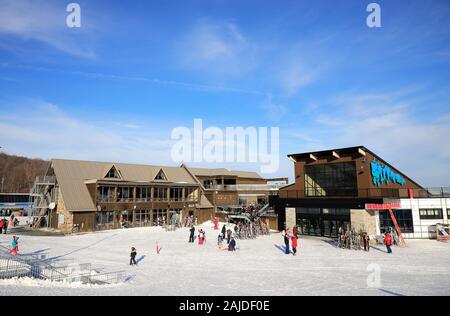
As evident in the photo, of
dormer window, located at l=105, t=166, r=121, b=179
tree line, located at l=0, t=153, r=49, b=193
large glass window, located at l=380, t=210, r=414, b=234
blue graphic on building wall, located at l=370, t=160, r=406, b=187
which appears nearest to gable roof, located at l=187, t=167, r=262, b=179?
dormer window, located at l=105, t=166, r=121, b=179

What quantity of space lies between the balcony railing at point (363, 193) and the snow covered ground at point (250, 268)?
16.4 ft

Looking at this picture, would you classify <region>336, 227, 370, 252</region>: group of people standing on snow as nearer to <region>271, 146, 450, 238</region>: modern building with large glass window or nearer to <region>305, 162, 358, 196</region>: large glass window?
<region>271, 146, 450, 238</region>: modern building with large glass window

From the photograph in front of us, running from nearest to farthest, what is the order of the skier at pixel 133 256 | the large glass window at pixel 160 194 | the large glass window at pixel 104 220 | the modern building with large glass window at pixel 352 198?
the skier at pixel 133 256 < the modern building with large glass window at pixel 352 198 < the large glass window at pixel 104 220 < the large glass window at pixel 160 194

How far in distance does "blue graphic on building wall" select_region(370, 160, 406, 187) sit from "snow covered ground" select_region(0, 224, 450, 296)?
6.44m

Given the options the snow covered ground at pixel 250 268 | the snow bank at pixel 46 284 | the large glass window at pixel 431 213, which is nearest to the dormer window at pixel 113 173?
the snow covered ground at pixel 250 268

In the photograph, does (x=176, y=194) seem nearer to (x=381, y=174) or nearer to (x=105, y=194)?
(x=105, y=194)

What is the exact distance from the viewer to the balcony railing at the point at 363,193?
2906 centimetres

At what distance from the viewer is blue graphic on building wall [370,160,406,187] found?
2977 cm

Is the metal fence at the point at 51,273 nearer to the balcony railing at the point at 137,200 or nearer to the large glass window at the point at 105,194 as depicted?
the large glass window at the point at 105,194
